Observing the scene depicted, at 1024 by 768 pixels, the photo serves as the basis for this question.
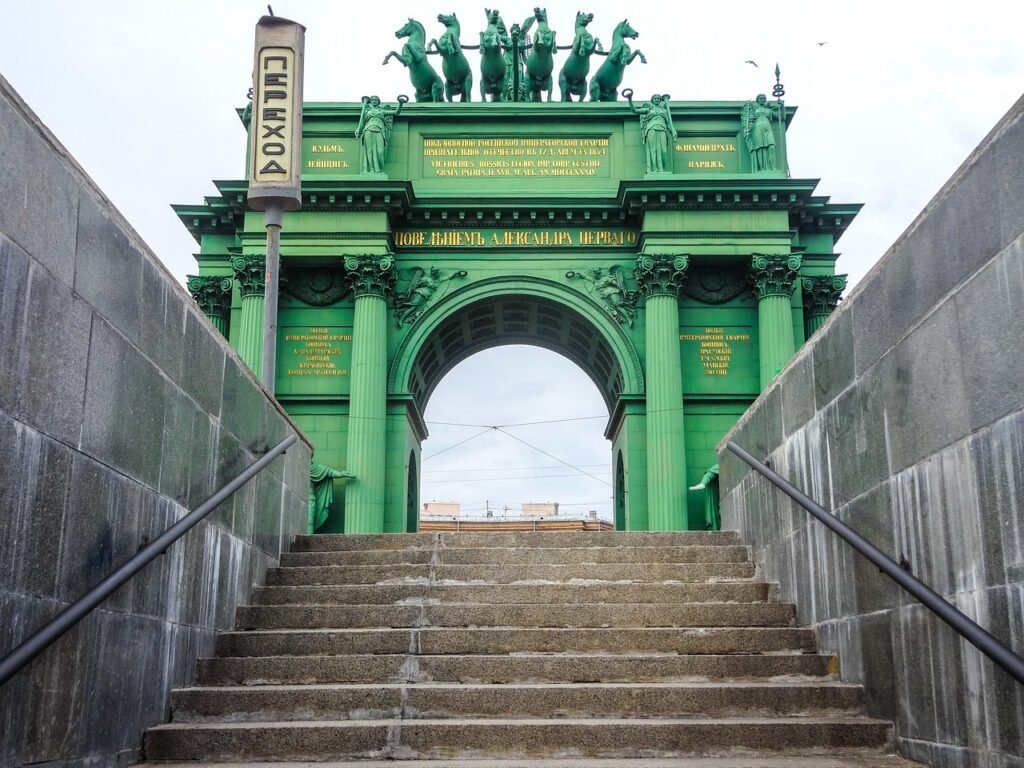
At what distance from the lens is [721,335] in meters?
25.7

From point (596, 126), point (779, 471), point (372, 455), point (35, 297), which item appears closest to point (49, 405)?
point (35, 297)

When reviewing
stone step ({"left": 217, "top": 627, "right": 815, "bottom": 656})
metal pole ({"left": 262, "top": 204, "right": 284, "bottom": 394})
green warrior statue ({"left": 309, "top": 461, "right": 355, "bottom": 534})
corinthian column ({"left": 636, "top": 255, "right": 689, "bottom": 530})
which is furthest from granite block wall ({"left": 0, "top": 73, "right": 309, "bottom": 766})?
corinthian column ({"left": 636, "top": 255, "right": 689, "bottom": 530})

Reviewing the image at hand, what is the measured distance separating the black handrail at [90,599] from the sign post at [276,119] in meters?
6.85

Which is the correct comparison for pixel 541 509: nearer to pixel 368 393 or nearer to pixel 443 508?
pixel 443 508

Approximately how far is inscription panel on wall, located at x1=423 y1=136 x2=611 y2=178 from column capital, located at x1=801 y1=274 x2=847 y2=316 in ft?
18.2

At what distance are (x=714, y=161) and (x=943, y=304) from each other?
2098 cm

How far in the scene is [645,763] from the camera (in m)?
6.45

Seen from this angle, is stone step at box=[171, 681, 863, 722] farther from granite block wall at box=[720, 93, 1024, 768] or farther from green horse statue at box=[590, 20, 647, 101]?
green horse statue at box=[590, 20, 647, 101]

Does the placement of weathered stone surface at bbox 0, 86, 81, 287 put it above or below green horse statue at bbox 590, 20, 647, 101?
below

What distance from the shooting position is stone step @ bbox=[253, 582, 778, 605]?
30.6 ft

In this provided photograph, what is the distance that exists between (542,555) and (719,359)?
15778 mm

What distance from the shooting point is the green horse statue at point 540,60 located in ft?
89.0

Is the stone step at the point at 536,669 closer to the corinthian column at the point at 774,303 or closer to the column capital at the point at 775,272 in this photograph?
the corinthian column at the point at 774,303

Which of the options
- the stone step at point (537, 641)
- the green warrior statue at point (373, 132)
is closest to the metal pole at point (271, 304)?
the stone step at point (537, 641)
